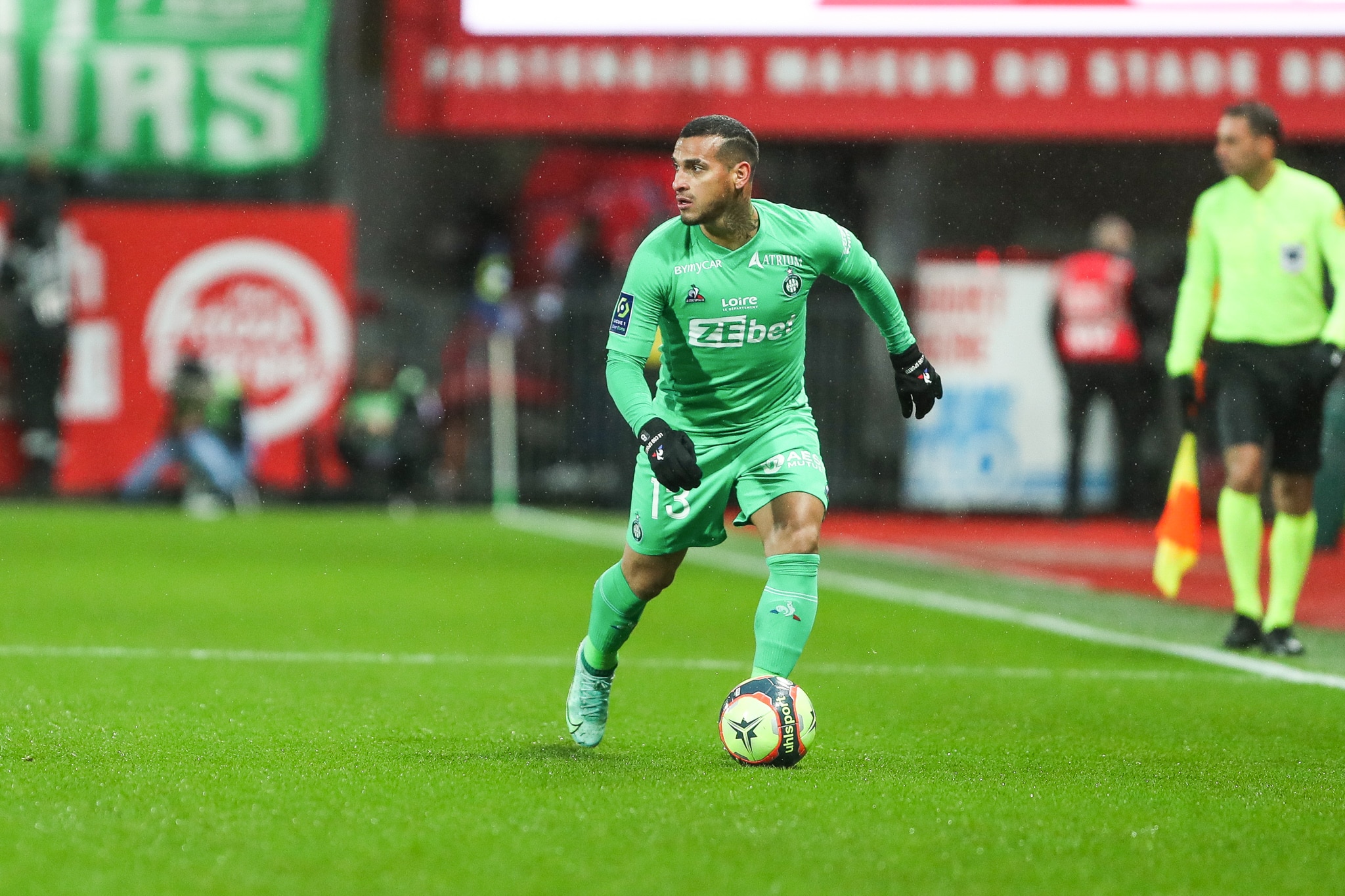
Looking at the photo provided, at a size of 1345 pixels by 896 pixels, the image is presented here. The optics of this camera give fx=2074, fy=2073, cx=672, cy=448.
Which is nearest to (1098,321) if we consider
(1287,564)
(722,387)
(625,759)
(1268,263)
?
(1268,263)

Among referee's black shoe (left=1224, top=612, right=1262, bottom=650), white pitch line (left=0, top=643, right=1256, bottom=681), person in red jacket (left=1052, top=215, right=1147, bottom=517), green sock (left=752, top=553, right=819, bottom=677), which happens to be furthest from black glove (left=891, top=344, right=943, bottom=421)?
person in red jacket (left=1052, top=215, right=1147, bottom=517)

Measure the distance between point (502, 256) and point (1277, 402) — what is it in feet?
40.5

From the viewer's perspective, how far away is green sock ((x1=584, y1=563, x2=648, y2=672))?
5.88 metres

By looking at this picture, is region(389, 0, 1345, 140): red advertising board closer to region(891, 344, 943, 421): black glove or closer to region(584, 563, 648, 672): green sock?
region(891, 344, 943, 421): black glove

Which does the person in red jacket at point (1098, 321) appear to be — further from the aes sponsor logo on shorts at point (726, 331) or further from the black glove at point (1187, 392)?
the aes sponsor logo on shorts at point (726, 331)

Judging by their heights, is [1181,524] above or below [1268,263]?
below

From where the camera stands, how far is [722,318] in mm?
5777

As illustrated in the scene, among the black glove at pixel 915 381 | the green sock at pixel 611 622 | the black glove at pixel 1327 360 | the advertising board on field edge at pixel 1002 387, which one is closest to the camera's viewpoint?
the green sock at pixel 611 622

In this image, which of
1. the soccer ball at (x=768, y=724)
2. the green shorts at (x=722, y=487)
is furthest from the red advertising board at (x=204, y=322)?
the soccer ball at (x=768, y=724)

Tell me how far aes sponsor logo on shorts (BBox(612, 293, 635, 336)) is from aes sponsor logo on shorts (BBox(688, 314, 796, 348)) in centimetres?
19

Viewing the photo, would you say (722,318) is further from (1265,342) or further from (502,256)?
(502,256)

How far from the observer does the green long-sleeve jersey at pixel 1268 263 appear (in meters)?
8.39

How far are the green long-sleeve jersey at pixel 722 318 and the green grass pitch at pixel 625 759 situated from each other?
0.97 m

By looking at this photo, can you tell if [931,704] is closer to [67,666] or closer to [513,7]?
[67,666]
